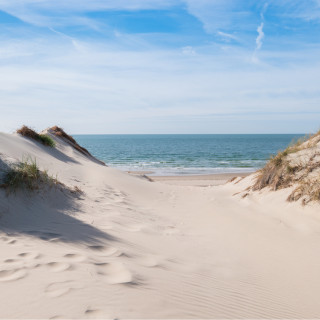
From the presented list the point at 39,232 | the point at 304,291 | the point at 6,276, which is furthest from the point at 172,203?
the point at 6,276

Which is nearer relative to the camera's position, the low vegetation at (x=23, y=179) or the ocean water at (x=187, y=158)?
the low vegetation at (x=23, y=179)

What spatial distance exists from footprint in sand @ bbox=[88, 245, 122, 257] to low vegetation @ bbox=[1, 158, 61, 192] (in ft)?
8.30

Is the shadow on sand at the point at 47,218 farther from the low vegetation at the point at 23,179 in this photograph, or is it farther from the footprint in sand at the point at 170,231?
the footprint in sand at the point at 170,231

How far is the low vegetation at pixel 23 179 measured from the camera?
18.3 feet

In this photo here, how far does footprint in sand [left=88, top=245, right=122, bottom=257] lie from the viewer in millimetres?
3687

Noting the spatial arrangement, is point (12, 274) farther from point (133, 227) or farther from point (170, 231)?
point (170, 231)

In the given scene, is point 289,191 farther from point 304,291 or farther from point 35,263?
point 35,263

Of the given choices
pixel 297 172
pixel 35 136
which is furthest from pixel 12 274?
pixel 35 136

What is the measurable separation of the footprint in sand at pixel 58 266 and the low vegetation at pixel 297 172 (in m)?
5.61

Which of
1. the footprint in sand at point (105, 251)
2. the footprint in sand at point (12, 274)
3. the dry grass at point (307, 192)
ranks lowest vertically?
the footprint in sand at point (105, 251)

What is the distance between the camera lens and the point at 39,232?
4.23 metres

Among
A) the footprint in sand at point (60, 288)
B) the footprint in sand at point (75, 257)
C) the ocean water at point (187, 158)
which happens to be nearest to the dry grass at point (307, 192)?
the ocean water at point (187, 158)

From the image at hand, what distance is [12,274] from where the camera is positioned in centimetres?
281

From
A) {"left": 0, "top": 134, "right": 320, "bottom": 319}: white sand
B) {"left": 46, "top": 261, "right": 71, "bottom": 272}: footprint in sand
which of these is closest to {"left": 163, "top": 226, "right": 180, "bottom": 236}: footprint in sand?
{"left": 0, "top": 134, "right": 320, "bottom": 319}: white sand
